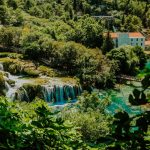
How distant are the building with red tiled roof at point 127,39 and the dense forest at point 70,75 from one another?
3.61 meters

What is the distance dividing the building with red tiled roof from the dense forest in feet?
11.9

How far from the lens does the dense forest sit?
292cm

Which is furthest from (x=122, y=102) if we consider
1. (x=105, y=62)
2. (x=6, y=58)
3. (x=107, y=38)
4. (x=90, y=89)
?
(x=107, y=38)

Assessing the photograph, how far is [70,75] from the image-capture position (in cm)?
4097

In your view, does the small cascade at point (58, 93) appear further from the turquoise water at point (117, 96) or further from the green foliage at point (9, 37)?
the green foliage at point (9, 37)

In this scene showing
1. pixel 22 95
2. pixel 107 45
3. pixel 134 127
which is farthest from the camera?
pixel 107 45

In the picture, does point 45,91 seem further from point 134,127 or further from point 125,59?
point 134,127

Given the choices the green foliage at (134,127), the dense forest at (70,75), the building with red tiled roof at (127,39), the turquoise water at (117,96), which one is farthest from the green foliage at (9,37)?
the green foliage at (134,127)

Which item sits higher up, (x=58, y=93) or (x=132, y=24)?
(x=132, y=24)

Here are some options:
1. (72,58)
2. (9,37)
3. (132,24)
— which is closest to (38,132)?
(72,58)

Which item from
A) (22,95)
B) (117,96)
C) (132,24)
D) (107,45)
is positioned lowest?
(117,96)

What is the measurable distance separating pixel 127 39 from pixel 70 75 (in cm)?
1722

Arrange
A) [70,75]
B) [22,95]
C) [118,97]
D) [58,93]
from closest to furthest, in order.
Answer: [22,95] → [118,97] → [58,93] → [70,75]

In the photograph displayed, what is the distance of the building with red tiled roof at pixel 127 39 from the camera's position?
54750 millimetres
